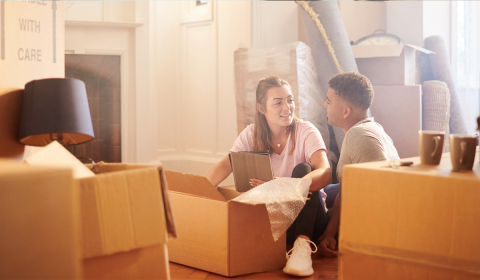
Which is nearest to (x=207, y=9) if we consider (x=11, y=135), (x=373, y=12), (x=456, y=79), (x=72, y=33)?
(x=72, y=33)

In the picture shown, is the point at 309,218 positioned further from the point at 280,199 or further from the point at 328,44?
the point at 328,44

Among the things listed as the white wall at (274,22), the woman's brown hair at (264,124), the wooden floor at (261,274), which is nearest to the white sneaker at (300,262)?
the wooden floor at (261,274)

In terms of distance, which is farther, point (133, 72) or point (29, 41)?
point (133, 72)

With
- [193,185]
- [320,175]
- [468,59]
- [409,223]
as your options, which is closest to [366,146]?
[320,175]

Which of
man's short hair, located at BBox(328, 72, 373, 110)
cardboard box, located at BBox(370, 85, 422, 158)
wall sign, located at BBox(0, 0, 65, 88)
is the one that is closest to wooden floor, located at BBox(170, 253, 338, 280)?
man's short hair, located at BBox(328, 72, 373, 110)

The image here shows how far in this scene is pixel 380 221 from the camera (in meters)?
0.89

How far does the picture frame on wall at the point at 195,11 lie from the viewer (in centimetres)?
366

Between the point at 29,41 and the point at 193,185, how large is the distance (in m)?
0.79

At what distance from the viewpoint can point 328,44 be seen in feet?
8.21

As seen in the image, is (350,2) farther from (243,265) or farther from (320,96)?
(243,265)

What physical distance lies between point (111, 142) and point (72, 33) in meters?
0.92

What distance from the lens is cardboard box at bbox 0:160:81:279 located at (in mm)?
680

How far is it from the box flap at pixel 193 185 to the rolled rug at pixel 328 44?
114 centimetres

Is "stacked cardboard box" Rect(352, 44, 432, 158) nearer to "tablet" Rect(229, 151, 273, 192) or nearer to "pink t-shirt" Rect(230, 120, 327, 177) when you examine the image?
"pink t-shirt" Rect(230, 120, 327, 177)
